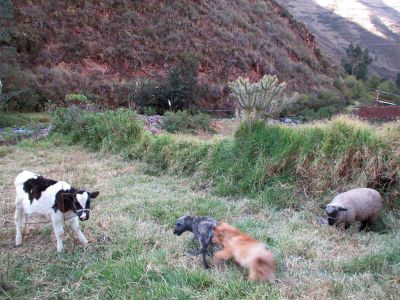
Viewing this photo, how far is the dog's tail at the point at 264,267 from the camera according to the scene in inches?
141

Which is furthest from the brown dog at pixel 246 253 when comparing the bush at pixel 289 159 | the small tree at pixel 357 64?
the small tree at pixel 357 64

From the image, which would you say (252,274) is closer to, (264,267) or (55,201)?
(264,267)

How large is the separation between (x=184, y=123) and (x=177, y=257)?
9935 mm

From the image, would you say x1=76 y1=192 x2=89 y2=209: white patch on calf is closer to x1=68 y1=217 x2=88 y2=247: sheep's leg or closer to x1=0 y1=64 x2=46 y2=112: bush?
x1=68 y1=217 x2=88 y2=247: sheep's leg

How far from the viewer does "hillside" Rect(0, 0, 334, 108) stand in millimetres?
22172

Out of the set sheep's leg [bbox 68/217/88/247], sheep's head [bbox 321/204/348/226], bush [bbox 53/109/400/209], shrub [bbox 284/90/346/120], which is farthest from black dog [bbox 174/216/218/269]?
shrub [bbox 284/90/346/120]

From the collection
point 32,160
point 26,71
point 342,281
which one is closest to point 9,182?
point 32,160

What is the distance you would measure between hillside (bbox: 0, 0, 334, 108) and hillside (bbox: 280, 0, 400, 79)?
33.0 metres

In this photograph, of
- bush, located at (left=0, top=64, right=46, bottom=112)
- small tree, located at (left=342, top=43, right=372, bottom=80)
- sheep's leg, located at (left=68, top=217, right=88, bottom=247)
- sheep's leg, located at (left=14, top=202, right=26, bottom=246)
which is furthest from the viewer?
small tree, located at (left=342, top=43, right=372, bottom=80)

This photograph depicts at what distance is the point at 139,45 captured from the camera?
1060 inches

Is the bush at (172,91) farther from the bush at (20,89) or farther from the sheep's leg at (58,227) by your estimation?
the sheep's leg at (58,227)

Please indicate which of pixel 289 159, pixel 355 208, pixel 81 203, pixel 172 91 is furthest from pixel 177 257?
pixel 172 91

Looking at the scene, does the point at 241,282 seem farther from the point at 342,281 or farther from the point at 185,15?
the point at 185,15

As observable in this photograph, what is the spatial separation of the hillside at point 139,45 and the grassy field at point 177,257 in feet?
51.6
